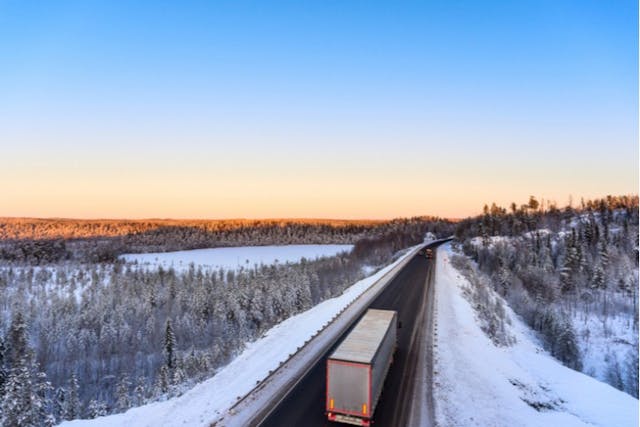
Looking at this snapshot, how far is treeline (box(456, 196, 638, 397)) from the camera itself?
39.8m

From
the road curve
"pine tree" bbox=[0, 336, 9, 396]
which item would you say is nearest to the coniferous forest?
"pine tree" bbox=[0, 336, 9, 396]

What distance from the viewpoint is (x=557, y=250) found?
295 feet

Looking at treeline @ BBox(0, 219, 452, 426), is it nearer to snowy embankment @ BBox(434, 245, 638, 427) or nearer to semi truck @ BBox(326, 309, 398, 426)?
snowy embankment @ BBox(434, 245, 638, 427)

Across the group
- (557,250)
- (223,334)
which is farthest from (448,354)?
(557,250)

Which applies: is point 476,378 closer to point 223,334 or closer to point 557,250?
point 223,334

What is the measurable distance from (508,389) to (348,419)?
10.8 meters

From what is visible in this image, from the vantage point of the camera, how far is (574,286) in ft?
226

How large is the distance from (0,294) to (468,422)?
133 meters

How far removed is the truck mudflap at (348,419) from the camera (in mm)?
14477

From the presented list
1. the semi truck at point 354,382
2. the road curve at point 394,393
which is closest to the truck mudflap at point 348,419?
the semi truck at point 354,382

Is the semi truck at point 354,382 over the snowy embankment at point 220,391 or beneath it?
over

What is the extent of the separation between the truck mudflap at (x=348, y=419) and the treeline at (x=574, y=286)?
1227 inches

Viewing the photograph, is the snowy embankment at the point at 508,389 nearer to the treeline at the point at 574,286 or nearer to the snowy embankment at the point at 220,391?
the snowy embankment at the point at 220,391

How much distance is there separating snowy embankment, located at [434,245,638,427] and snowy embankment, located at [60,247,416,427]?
9.52m
